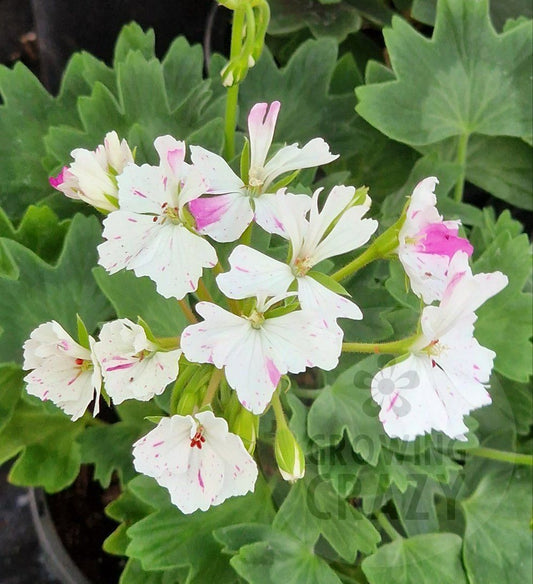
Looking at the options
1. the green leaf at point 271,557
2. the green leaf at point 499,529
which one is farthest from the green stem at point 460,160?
the green leaf at point 271,557

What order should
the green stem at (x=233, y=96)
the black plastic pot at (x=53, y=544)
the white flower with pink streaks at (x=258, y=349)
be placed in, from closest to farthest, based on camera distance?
the white flower with pink streaks at (x=258, y=349) < the green stem at (x=233, y=96) < the black plastic pot at (x=53, y=544)

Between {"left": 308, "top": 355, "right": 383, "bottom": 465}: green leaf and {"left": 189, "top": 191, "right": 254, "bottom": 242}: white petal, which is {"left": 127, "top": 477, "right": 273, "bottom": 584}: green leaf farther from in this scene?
{"left": 189, "top": 191, "right": 254, "bottom": 242}: white petal

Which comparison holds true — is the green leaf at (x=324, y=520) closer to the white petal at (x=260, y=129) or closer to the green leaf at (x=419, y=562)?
the green leaf at (x=419, y=562)

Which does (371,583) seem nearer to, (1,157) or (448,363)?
(448,363)

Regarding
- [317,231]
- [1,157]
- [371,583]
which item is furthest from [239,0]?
[371,583]

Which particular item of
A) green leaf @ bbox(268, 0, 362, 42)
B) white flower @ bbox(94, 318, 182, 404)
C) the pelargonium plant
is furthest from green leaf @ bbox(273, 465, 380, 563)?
green leaf @ bbox(268, 0, 362, 42)

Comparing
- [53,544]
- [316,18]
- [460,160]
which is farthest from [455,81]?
[53,544]
